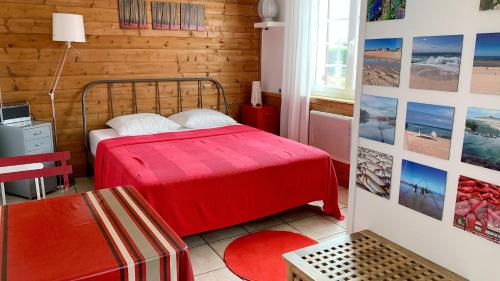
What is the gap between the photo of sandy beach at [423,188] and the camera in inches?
49.6

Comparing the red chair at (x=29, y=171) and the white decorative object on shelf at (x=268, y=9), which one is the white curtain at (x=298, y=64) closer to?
the white decorative object on shelf at (x=268, y=9)

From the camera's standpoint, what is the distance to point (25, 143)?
11.2 ft

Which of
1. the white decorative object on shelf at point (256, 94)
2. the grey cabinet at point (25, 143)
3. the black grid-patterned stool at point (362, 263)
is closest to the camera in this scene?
the black grid-patterned stool at point (362, 263)

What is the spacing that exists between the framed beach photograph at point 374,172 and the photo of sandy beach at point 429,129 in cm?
13

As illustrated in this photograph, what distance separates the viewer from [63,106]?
4.00 m

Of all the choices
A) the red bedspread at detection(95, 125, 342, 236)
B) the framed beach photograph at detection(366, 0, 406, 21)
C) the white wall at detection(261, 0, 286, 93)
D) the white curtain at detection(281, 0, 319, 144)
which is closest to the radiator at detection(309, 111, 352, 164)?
the white curtain at detection(281, 0, 319, 144)

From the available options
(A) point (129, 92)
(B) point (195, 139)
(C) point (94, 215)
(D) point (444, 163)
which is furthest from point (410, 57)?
(A) point (129, 92)

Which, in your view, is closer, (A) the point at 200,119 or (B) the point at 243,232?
(B) the point at 243,232

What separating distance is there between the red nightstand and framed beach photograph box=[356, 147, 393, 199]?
3091 mm

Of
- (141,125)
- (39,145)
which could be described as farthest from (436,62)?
(39,145)

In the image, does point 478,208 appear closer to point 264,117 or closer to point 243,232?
point 243,232

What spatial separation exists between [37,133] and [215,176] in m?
1.90

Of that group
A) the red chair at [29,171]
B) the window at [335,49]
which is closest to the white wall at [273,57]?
the window at [335,49]

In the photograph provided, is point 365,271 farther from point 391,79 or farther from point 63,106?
point 63,106
